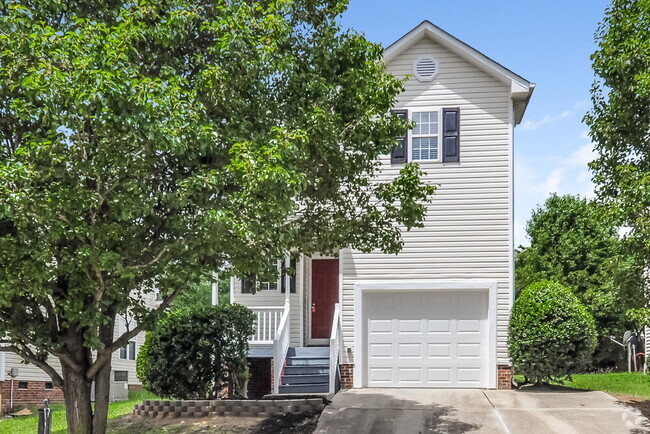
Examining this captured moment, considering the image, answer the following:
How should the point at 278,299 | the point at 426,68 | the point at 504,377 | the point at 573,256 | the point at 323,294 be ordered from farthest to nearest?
1. the point at 573,256
2. the point at 323,294
3. the point at 278,299
4. the point at 426,68
5. the point at 504,377

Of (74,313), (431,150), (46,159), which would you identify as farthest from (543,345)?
(46,159)

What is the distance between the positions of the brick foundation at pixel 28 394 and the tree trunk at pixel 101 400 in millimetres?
10266

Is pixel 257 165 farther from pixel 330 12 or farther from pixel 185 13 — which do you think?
pixel 330 12

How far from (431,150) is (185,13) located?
7776 mm

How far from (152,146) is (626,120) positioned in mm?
7840

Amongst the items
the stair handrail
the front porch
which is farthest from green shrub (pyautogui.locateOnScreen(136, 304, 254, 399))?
the front porch

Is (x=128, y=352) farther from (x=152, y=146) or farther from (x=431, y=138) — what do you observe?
(x=152, y=146)

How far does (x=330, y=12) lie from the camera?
10.0 m

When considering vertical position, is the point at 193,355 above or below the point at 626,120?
below

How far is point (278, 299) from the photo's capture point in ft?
52.1

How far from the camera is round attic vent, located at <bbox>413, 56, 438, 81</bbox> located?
15297 millimetres

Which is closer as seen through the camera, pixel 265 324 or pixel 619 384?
pixel 619 384

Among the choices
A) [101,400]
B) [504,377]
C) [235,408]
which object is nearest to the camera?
[101,400]

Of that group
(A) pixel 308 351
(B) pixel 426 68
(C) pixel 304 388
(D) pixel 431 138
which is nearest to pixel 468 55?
(B) pixel 426 68
